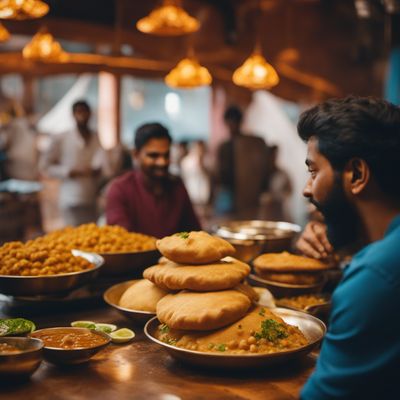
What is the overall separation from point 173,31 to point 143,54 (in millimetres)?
3525

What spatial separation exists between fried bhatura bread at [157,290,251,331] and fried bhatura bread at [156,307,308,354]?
4cm

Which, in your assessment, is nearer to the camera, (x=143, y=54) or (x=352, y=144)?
(x=352, y=144)

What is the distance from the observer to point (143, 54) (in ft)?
25.3

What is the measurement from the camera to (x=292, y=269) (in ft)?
8.91

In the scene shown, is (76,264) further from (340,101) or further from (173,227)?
(173,227)

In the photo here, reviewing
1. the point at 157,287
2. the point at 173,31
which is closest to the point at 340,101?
the point at 157,287

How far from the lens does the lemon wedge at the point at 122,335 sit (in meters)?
2.26

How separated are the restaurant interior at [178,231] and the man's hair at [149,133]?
0.02 metres

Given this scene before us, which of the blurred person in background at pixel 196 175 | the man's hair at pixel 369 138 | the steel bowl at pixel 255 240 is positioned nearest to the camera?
the man's hair at pixel 369 138

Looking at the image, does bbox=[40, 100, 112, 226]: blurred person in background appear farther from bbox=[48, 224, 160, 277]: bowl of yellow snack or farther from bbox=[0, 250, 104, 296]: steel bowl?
bbox=[0, 250, 104, 296]: steel bowl

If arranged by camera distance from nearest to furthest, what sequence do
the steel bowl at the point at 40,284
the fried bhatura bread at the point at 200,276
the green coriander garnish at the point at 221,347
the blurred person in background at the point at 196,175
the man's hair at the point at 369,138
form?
the man's hair at the point at 369,138, the green coriander garnish at the point at 221,347, the fried bhatura bread at the point at 200,276, the steel bowl at the point at 40,284, the blurred person in background at the point at 196,175

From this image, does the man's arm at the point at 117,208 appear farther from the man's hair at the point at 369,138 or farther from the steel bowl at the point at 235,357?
the man's hair at the point at 369,138

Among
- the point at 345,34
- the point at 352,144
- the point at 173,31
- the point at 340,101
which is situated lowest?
the point at 352,144

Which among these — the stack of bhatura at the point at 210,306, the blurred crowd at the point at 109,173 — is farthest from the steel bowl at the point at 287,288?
the blurred crowd at the point at 109,173
